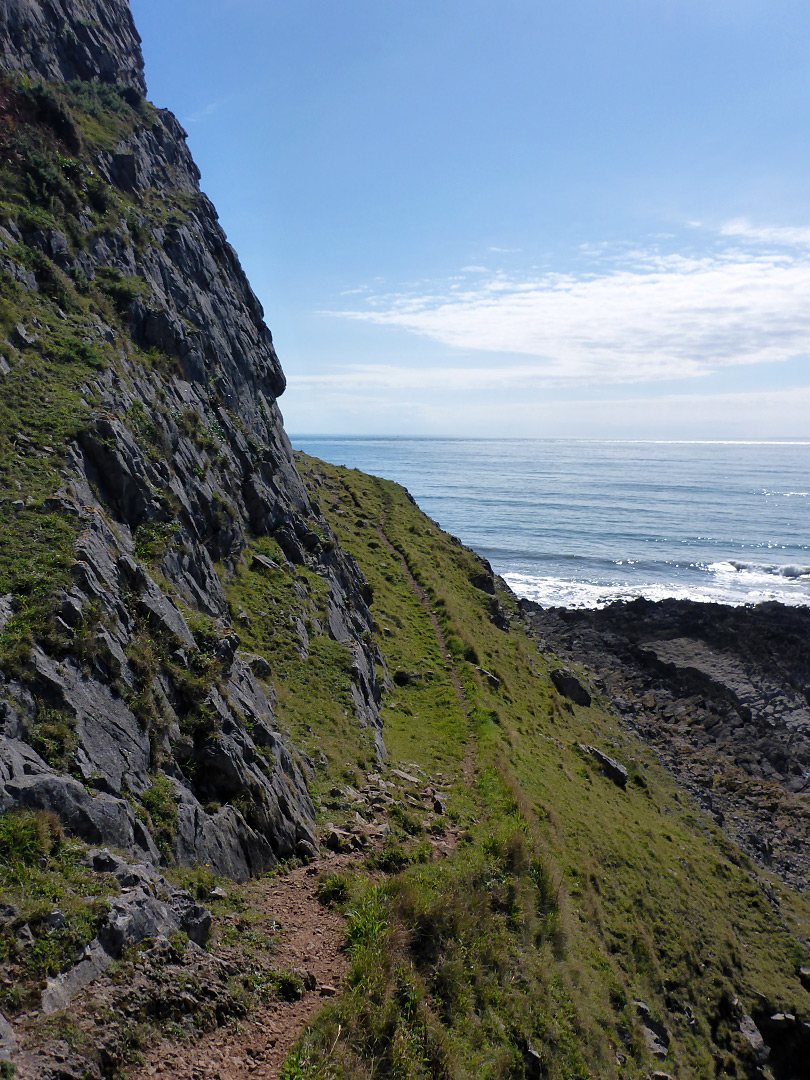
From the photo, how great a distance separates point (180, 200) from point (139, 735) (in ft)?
126

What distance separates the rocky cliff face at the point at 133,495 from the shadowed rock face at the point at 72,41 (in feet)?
0.62

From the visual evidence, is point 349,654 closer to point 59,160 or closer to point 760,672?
point 59,160

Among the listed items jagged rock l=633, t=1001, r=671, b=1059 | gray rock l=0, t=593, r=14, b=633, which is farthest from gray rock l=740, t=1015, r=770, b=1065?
gray rock l=0, t=593, r=14, b=633

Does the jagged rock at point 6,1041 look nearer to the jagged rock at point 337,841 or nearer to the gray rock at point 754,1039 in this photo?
the jagged rock at point 337,841

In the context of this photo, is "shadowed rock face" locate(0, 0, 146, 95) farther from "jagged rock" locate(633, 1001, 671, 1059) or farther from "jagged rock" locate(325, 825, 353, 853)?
"jagged rock" locate(633, 1001, 671, 1059)

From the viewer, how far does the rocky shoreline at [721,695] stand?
3441 centimetres

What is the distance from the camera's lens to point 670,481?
18050cm

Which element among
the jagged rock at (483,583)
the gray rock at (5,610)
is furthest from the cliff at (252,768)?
the jagged rock at (483,583)

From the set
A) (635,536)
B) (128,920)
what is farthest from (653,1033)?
(635,536)

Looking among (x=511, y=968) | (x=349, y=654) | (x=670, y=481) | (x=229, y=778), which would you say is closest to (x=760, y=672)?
(x=349, y=654)

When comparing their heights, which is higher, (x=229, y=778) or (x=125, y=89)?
(x=125, y=89)

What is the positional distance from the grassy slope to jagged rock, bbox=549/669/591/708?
1.89 metres

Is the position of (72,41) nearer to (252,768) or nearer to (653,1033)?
(252,768)

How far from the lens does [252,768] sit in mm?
14000
